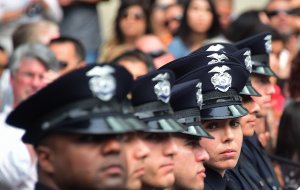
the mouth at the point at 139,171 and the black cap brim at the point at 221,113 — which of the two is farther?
the black cap brim at the point at 221,113

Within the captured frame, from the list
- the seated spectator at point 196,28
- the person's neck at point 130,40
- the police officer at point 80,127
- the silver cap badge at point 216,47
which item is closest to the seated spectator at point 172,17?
the seated spectator at point 196,28

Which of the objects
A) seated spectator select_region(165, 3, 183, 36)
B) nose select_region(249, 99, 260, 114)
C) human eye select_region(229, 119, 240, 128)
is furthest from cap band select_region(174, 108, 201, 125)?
seated spectator select_region(165, 3, 183, 36)

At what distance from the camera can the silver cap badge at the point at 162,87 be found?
16.4ft

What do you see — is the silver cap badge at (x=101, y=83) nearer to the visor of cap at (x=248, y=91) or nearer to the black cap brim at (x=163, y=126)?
the black cap brim at (x=163, y=126)

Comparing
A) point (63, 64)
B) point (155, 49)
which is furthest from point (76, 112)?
point (155, 49)

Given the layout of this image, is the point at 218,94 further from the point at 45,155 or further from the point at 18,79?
the point at 18,79

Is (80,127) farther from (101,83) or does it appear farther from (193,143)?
(193,143)

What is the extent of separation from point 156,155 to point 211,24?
6.16m

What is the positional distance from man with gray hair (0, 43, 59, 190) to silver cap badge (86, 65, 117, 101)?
228cm

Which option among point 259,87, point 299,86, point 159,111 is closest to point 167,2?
point 299,86

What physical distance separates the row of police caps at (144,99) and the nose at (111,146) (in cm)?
5

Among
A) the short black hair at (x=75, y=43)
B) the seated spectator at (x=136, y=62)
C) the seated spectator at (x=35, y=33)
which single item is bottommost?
the seated spectator at (x=136, y=62)

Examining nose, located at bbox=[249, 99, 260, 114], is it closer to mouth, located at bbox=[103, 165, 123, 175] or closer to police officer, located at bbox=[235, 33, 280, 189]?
police officer, located at bbox=[235, 33, 280, 189]

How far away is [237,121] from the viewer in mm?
5949
